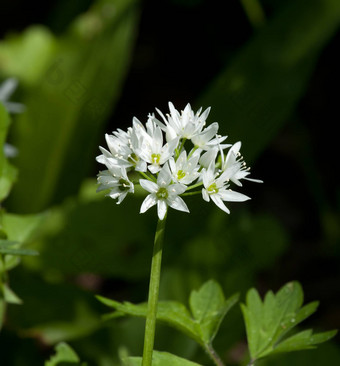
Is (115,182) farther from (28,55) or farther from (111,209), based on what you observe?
(28,55)

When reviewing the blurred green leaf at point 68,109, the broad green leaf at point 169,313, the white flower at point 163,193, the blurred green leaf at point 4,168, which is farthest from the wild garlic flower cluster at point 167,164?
the blurred green leaf at point 68,109

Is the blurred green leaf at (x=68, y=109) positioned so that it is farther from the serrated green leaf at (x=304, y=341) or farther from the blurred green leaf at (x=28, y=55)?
the serrated green leaf at (x=304, y=341)

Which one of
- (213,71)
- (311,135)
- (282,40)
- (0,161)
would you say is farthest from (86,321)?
(213,71)

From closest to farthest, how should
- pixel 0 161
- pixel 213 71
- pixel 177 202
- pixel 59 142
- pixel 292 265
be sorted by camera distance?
pixel 177 202
pixel 0 161
pixel 59 142
pixel 292 265
pixel 213 71

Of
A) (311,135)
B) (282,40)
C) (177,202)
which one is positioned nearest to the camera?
(177,202)

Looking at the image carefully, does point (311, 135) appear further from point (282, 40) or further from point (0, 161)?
point (0, 161)

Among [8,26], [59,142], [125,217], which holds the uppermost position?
[8,26]

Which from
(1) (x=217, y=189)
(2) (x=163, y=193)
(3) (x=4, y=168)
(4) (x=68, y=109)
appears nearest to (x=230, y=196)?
(1) (x=217, y=189)
